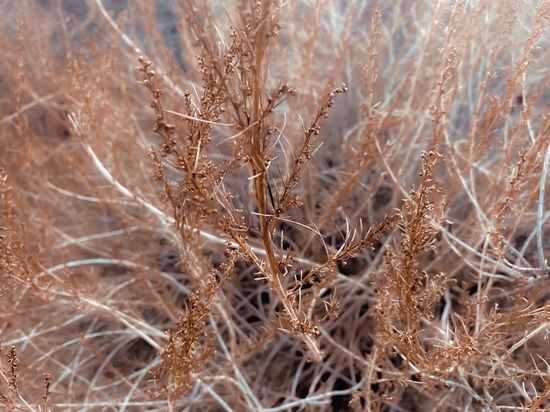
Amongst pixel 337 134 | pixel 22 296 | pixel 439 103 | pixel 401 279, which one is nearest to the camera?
pixel 401 279

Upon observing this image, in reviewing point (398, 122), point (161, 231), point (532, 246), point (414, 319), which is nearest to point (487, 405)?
point (414, 319)

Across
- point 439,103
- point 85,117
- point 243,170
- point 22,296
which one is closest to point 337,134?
point 243,170

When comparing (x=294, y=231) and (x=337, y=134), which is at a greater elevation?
(x=337, y=134)

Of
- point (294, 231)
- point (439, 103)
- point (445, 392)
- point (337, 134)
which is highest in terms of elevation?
point (439, 103)

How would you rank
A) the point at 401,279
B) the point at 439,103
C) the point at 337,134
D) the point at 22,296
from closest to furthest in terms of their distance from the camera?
the point at 401,279 < the point at 439,103 < the point at 22,296 < the point at 337,134

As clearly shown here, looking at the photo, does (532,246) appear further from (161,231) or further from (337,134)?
(161,231)

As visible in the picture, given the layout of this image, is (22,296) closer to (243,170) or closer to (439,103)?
(243,170)

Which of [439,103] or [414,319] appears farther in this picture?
[439,103]
